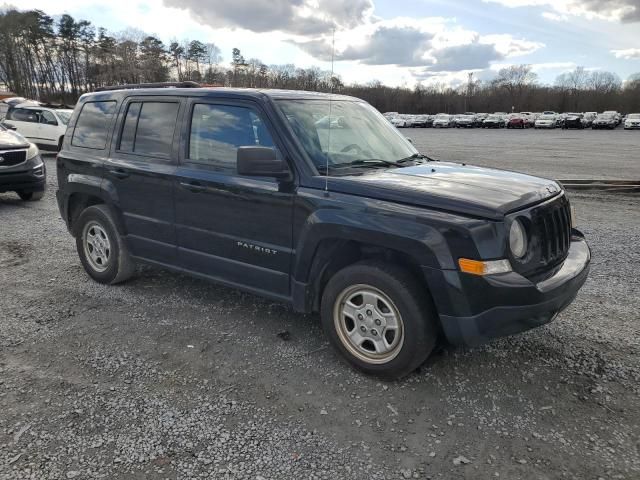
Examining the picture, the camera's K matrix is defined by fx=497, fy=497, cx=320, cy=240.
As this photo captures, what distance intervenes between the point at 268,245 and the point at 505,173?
2.00 meters

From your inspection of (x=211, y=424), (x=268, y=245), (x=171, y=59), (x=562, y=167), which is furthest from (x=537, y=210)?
(x=171, y=59)

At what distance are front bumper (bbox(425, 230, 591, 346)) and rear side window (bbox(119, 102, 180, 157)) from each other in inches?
105

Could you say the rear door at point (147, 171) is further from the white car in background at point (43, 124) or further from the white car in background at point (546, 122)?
the white car in background at point (546, 122)

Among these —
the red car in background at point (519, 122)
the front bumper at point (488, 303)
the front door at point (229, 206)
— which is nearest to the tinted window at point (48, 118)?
the front door at point (229, 206)

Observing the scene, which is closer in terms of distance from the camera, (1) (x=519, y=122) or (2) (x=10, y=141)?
(2) (x=10, y=141)

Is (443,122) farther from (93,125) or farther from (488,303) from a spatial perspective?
(488,303)

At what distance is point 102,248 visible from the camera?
5.21 metres

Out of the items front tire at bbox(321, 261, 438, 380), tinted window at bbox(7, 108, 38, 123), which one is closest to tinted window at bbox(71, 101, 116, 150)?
front tire at bbox(321, 261, 438, 380)

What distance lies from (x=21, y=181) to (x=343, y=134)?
7800 mm

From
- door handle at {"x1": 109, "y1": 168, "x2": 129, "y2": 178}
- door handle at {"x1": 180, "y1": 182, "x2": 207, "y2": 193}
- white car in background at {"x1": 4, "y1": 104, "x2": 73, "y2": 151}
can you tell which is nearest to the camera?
door handle at {"x1": 180, "y1": 182, "x2": 207, "y2": 193}

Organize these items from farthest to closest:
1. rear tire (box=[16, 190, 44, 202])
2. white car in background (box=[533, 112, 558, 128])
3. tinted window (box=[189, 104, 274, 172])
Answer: white car in background (box=[533, 112, 558, 128])
rear tire (box=[16, 190, 44, 202])
tinted window (box=[189, 104, 274, 172])

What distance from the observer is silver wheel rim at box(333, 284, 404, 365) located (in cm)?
331

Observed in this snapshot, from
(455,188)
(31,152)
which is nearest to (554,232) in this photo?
(455,188)

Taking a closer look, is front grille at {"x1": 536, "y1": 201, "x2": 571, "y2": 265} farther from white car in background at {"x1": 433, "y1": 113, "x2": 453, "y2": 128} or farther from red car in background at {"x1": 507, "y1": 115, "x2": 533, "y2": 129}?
white car in background at {"x1": 433, "y1": 113, "x2": 453, "y2": 128}
